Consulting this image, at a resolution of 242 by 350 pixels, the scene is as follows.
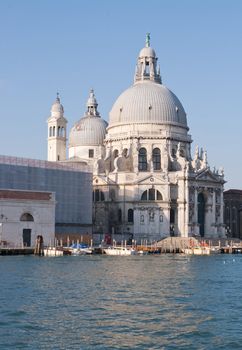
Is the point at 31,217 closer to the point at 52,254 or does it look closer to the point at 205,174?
the point at 52,254

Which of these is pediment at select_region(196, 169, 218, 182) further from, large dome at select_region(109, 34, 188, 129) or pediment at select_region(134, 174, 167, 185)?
large dome at select_region(109, 34, 188, 129)

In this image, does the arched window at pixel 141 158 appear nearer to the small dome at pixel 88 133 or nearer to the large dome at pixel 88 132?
the large dome at pixel 88 132

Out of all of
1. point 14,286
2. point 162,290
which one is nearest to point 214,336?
point 162,290

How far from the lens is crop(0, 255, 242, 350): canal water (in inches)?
927

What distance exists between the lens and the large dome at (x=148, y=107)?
95625mm

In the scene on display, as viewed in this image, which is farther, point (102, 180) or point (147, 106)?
point (147, 106)

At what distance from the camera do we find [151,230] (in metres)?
89.4

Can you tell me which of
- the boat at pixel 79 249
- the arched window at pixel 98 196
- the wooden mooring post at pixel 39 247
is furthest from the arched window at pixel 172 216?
the wooden mooring post at pixel 39 247

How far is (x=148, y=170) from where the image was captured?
306ft

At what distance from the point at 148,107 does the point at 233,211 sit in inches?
1174

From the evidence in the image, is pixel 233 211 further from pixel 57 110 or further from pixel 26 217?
pixel 26 217

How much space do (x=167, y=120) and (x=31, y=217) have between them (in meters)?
30.8

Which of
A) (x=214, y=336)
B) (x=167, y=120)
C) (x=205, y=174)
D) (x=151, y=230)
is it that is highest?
(x=167, y=120)

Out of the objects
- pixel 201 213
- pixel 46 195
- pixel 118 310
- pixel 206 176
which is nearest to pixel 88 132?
pixel 206 176
